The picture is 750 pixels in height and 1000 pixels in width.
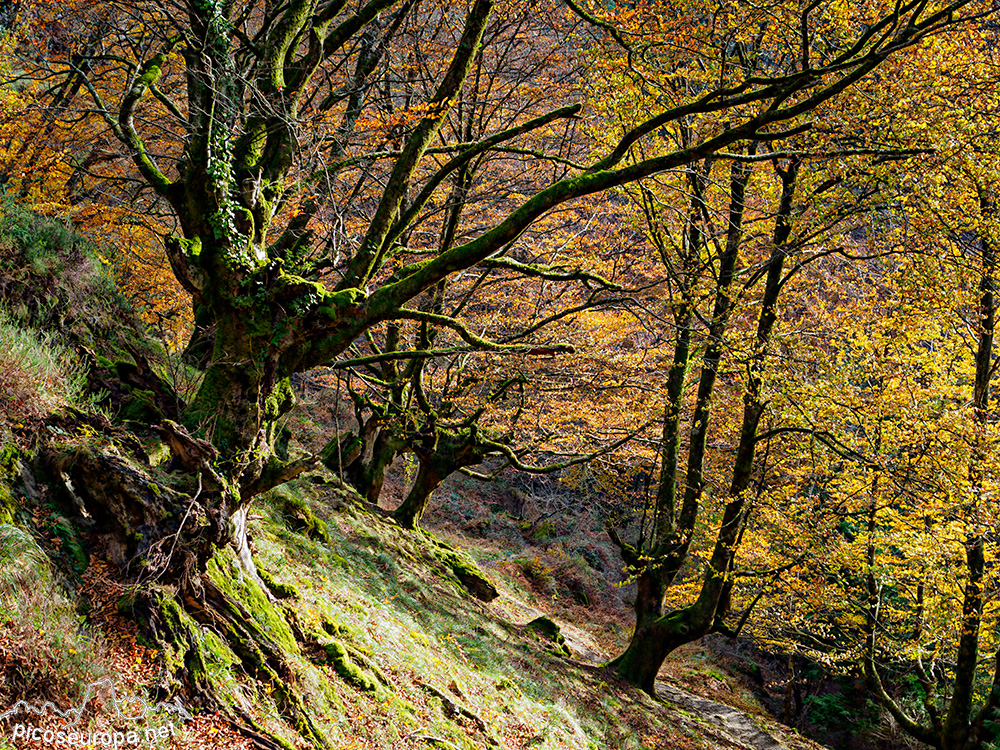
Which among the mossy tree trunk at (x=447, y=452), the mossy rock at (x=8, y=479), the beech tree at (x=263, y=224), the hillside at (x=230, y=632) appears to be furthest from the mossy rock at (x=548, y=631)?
the mossy rock at (x=8, y=479)

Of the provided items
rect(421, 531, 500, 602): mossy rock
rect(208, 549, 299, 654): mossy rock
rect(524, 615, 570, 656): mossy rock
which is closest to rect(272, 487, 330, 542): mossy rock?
rect(421, 531, 500, 602): mossy rock

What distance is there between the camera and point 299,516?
9.34 meters

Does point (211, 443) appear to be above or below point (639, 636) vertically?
above

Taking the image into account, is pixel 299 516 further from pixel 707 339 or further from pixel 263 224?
pixel 707 339

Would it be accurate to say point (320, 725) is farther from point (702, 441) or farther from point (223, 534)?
point (702, 441)

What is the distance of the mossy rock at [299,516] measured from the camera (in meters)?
9.23

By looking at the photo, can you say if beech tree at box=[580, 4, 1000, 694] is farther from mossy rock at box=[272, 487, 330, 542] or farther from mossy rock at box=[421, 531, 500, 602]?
mossy rock at box=[272, 487, 330, 542]

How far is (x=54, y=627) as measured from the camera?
10.6 feet

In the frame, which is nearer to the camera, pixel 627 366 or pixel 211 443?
pixel 211 443

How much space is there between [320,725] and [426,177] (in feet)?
30.2

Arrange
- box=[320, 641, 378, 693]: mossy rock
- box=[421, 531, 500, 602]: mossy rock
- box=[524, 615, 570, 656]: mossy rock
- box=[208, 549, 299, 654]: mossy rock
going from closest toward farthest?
box=[208, 549, 299, 654]: mossy rock
box=[320, 641, 378, 693]: mossy rock
box=[524, 615, 570, 656]: mossy rock
box=[421, 531, 500, 602]: mossy rock

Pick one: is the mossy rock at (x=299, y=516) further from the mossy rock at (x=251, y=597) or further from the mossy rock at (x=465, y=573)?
the mossy rock at (x=251, y=597)

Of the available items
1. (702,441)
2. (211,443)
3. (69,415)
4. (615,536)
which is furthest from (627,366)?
(69,415)

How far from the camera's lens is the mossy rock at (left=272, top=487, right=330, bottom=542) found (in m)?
9.23
